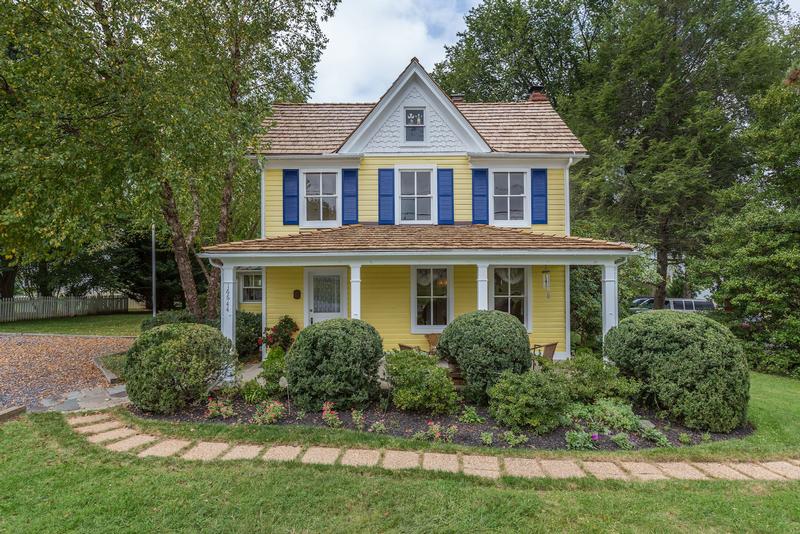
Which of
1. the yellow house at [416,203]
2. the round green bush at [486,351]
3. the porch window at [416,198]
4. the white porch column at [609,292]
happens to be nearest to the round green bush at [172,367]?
the round green bush at [486,351]

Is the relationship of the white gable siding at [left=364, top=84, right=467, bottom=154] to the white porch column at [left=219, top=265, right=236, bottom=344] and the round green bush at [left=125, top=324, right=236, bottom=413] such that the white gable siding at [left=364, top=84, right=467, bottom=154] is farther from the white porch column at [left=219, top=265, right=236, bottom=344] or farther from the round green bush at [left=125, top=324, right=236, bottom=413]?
the round green bush at [left=125, top=324, right=236, bottom=413]

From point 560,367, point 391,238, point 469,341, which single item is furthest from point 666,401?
point 391,238

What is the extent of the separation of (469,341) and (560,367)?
1.65m

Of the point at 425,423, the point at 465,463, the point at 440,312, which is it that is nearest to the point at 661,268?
the point at 440,312

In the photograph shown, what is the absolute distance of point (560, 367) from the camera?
6.34 meters

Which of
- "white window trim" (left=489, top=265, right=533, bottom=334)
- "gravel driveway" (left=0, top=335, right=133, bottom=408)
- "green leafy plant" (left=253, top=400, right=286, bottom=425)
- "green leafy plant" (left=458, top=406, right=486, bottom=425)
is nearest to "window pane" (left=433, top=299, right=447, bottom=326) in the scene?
"white window trim" (left=489, top=265, right=533, bottom=334)

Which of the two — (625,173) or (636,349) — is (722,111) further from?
(636,349)

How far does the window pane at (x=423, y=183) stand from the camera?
10758 millimetres

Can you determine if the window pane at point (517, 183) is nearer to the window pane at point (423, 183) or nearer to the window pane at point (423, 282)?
the window pane at point (423, 183)

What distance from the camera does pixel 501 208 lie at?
10.8m

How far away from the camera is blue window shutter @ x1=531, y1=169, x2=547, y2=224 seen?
10680 millimetres

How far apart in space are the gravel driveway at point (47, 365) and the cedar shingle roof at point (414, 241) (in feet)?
12.0

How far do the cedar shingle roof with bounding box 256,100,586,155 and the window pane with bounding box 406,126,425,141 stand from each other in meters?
1.66

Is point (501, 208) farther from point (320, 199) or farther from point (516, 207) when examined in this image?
point (320, 199)
